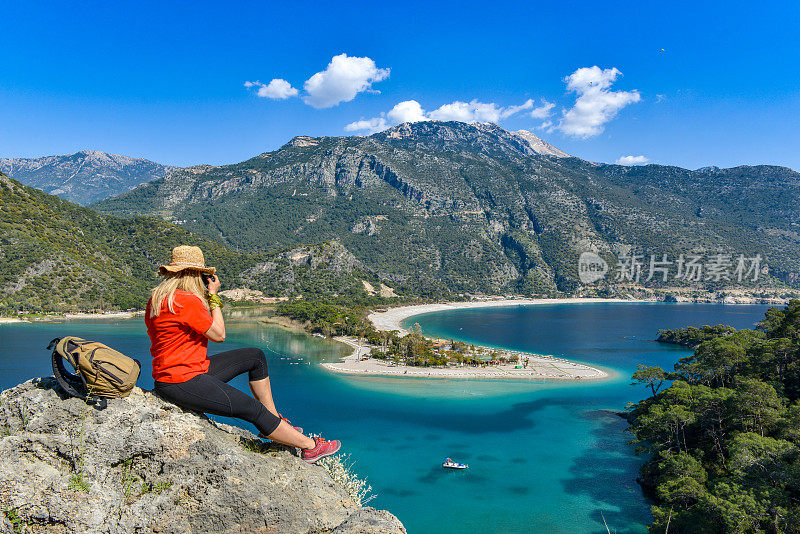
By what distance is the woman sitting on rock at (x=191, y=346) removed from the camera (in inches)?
135

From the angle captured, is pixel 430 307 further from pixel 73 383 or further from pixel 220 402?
pixel 73 383

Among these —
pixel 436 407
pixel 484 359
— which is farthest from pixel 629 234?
pixel 436 407

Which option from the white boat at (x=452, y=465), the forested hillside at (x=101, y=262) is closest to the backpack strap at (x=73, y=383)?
the white boat at (x=452, y=465)

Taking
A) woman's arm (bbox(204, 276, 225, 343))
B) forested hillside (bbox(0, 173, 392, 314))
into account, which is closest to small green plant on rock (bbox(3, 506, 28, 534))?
woman's arm (bbox(204, 276, 225, 343))

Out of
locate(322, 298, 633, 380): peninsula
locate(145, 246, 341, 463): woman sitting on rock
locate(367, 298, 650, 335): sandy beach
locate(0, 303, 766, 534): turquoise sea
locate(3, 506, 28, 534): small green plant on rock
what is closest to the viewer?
locate(3, 506, 28, 534): small green plant on rock

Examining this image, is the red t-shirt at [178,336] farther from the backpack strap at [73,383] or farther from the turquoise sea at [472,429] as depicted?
the turquoise sea at [472,429]

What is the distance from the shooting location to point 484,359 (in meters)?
61.0

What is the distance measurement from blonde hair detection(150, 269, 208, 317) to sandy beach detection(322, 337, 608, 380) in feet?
166

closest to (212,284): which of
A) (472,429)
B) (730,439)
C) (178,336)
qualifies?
(178,336)

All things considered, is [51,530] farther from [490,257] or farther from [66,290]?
[490,257]

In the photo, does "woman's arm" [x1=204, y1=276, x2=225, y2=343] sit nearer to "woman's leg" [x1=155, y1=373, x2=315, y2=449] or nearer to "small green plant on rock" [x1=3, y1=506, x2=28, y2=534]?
"woman's leg" [x1=155, y1=373, x2=315, y2=449]

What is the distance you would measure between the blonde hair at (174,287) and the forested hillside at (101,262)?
4010 inches

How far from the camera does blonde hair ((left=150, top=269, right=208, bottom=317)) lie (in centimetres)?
341

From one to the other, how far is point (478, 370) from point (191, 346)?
54.8 meters
